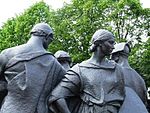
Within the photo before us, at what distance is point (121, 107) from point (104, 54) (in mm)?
810

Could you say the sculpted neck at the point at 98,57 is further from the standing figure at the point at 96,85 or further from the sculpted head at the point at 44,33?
the sculpted head at the point at 44,33

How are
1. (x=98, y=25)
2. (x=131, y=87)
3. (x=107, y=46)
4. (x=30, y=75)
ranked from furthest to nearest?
(x=98, y=25) < (x=131, y=87) < (x=107, y=46) < (x=30, y=75)

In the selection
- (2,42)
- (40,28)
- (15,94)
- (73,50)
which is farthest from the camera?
(2,42)

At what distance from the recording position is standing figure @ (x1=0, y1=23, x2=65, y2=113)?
23.0 feet

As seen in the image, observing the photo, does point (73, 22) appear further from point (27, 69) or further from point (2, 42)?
point (27, 69)

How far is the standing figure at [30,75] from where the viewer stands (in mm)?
7020

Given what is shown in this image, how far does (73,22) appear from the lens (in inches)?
1326

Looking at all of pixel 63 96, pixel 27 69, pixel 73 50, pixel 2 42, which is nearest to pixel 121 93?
pixel 63 96

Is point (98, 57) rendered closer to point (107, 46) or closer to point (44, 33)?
point (107, 46)

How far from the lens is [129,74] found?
868 cm

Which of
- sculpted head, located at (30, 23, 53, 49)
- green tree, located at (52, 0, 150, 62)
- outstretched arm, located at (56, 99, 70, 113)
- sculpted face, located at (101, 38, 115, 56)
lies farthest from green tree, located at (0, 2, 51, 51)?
outstretched arm, located at (56, 99, 70, 113)

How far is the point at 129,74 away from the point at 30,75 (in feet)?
7.19

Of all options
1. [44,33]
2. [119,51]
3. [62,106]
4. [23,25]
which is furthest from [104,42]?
[23,25]

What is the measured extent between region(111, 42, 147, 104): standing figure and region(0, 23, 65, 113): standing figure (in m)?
1.62
